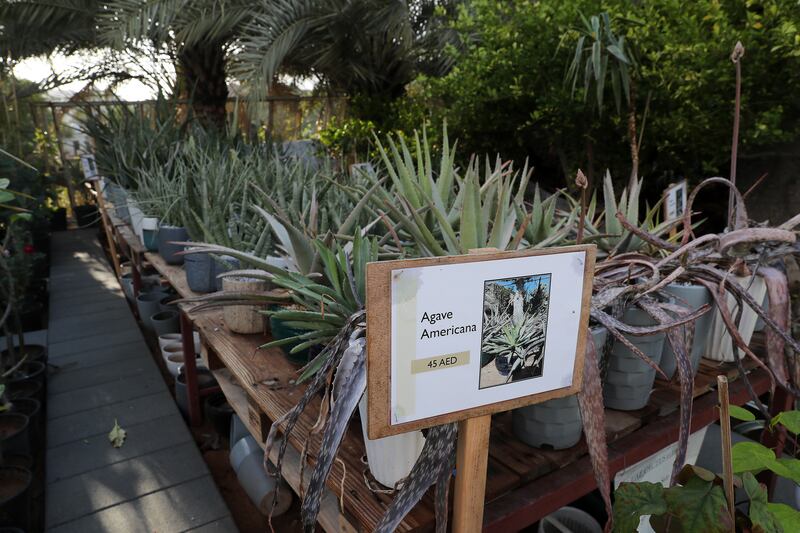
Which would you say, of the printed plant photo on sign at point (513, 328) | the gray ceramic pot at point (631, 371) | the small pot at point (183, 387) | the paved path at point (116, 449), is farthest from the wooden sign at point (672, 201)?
the small pot at point (183, 387)

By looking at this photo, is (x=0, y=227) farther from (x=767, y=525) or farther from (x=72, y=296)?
(x=767, y=525)

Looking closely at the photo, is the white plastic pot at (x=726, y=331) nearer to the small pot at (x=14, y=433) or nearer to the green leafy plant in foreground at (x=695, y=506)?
the green leafy plant in foreground at (x=695, y=506)

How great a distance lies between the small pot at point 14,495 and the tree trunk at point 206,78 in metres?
3.91

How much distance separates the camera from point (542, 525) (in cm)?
133

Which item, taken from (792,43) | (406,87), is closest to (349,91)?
(406,87)

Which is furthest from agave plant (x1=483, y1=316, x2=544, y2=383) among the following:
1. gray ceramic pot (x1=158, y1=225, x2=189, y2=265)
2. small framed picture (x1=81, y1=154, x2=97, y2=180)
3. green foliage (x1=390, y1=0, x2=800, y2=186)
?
small framed picture (x1=81, y1=154, x2=97, y2=180)

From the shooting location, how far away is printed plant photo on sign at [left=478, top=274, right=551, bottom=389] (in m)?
0.67

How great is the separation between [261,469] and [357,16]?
4389 millimetres

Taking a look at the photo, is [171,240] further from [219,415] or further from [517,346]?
[517,346]

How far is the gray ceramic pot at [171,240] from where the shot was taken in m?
2.10

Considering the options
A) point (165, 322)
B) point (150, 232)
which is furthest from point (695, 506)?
point (165, 322)

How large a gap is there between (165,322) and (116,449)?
0.81m

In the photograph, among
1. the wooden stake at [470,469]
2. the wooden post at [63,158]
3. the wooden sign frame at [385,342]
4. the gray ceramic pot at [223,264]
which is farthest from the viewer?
the wooden post at [63,158]

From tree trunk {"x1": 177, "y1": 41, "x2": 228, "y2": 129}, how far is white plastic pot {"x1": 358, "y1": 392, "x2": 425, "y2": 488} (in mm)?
4904
